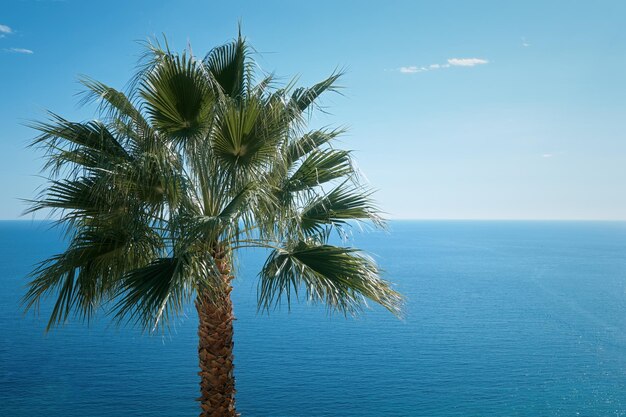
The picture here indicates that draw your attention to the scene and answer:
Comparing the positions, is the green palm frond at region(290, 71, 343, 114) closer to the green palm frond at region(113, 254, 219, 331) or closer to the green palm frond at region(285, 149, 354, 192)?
the green palm frond at region(285, 149, 354, 192)

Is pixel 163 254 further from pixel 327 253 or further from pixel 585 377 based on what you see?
pixel 585 377

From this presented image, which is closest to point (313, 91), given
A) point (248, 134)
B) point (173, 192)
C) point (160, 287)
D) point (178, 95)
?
point (248, 134)

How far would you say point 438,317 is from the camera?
54.0 m

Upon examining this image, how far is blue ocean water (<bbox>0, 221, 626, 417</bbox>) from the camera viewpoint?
32250 mm

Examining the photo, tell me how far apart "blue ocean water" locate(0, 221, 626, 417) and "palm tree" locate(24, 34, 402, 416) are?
24.1m

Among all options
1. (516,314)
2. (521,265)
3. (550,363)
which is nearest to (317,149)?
(550,363)

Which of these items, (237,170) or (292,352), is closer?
(237,170)

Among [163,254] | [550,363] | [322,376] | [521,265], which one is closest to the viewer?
[163,254]

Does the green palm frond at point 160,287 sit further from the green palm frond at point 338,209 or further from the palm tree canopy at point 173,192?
the green palm frond at point 338,209

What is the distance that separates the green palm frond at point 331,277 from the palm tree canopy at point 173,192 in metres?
0.02

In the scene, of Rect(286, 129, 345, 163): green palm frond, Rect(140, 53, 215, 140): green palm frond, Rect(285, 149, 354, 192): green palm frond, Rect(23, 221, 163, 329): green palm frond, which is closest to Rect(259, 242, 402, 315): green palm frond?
Rect(285, 149, 354, 192): green palm frond

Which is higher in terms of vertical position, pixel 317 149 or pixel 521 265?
pixel 317 149

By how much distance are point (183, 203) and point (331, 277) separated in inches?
80.3

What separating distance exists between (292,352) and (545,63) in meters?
75.7
